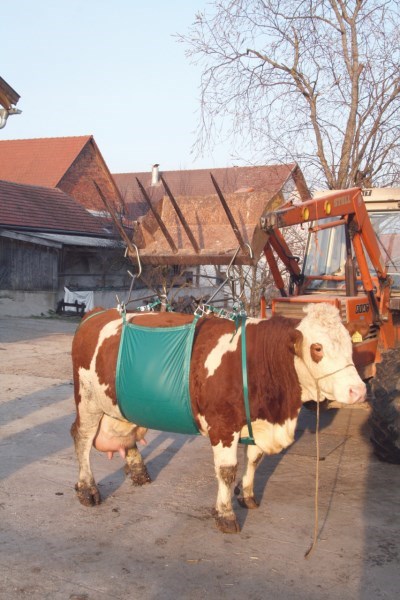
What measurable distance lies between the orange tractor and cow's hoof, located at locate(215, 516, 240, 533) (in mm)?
1937

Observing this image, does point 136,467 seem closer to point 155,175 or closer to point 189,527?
point 189,527

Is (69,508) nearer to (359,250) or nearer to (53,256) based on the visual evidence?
(359,250)

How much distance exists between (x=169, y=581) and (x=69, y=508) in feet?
4.91

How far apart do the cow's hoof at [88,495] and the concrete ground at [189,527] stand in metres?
0.07

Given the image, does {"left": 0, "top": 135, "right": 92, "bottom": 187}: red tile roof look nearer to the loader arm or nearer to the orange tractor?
the orange tractor

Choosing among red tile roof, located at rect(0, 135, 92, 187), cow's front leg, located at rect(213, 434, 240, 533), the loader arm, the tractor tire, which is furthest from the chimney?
cow's front leg, located at rect(213, 434, 240, 533)

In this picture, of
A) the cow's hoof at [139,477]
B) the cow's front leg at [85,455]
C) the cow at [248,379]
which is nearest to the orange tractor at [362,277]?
the cow at [248,379]

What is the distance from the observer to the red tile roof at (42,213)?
2427 centimetres

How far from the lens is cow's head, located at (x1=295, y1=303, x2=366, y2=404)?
4363mm

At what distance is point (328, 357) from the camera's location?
441cm

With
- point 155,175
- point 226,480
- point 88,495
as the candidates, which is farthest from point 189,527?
point 155,175

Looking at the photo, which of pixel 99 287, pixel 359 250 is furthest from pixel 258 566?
pixel 99 287

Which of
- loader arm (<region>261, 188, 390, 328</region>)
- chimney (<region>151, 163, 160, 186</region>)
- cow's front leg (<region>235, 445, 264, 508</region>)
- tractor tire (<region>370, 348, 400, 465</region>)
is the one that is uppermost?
chimney (<region>151, 163, 160, 186</region>)

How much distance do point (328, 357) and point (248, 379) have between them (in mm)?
631
